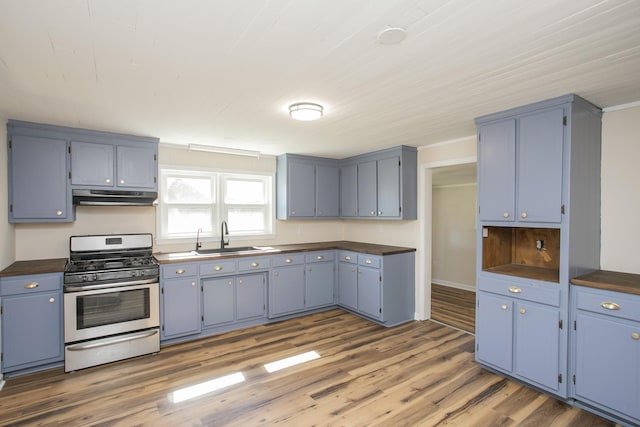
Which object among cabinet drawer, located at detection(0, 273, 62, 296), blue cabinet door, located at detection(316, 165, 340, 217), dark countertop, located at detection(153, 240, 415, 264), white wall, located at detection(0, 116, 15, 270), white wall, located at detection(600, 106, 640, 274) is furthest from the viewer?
blue cabinet door, located at detection(316, 165, 340, 217)

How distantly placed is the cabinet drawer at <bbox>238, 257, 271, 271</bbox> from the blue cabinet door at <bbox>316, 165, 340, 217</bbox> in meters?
1.25

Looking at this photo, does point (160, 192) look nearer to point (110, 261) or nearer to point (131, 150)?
point (131, 150)

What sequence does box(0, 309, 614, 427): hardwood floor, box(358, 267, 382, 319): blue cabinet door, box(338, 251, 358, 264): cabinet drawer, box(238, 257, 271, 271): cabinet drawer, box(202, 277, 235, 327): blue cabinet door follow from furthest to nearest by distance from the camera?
box(338, 251, 358, 264): cabinet drawer → box(358, 267, 382, 319): blue cabinet door → box(238, 257, 271, 271): cabinet drawer → box(202, 277, 235, 327): blue cabinet door → box(0, 309, 614, 427): hardwood floor

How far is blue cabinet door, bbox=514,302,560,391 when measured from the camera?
8.05 feet

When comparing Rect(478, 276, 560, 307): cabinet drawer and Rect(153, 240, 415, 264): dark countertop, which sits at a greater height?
Rect(153, 240, 415, 264): dark countertop

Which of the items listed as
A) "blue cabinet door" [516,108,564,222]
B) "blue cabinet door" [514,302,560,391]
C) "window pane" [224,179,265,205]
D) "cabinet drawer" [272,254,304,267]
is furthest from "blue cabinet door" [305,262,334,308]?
"blue cabinet door" [516,108,564,222]

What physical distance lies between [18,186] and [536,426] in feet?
15.7

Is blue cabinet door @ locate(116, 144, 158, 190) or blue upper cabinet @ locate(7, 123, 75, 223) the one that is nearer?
blue upper cabinet @ locate(7, 123, 75, 223)

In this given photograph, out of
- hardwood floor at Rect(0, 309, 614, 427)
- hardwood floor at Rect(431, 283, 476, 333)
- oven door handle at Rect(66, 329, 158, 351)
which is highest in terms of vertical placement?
oven door handle at Rect(66, 329, 158, 351)

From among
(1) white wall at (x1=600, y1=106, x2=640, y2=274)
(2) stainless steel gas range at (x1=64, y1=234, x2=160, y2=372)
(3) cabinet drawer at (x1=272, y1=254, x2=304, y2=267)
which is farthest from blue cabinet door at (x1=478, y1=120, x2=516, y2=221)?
(2) stainless steel gas range at (x1=64, y1=234, x2=160, y2=372)

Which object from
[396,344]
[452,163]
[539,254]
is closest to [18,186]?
[396,344]

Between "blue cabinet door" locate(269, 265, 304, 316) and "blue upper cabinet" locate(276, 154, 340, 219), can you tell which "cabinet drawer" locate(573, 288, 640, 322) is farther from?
"blue upper cabinet" locate(276, 154, 340, 219)

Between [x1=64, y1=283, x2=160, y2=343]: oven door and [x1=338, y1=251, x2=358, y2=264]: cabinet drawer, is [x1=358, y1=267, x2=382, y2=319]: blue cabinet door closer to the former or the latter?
[x1=338, y1=251, x2=358, y2=264]: cabinet drawer

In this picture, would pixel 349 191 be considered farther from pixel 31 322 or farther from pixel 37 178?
pixel 31 322
